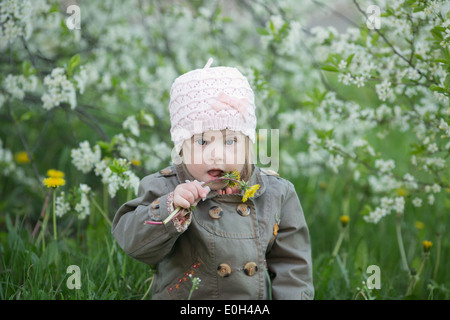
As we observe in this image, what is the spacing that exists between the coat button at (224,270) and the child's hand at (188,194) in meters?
0.26

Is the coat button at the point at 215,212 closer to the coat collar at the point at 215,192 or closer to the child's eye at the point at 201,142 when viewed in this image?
the coat collar at the point at 215,192

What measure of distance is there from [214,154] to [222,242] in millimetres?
308

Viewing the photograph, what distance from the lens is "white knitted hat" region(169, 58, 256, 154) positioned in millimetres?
1729

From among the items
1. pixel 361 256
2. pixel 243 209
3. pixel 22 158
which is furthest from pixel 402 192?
pixel 22 158

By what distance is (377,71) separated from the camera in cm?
258

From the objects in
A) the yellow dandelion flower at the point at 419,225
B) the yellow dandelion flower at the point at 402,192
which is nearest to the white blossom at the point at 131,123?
the yellow dandelion flower at the point at 402,192

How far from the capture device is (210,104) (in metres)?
1.73

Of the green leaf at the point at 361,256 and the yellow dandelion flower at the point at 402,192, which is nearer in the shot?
the green leaf at the point at 361,256

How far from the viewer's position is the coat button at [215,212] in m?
1.75

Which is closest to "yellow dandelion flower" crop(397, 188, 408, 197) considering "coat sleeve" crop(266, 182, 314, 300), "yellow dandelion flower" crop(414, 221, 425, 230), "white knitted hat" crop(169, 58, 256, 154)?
"yellow dandelion flower" crop(414, 221, 425, 230)

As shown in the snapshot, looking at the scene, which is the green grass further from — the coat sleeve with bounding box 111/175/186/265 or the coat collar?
the coat collar

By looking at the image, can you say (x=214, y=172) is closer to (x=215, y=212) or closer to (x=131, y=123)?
(x=215, y=212)

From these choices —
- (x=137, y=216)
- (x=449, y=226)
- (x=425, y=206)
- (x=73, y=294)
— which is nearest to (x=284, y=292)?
(x=137, y=216)

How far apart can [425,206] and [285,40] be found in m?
1.62
